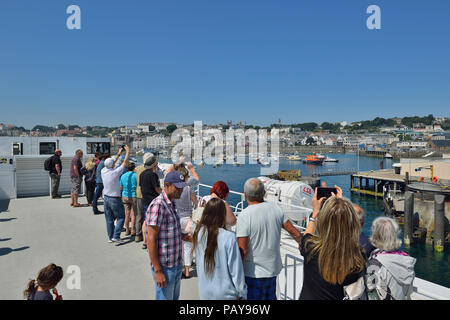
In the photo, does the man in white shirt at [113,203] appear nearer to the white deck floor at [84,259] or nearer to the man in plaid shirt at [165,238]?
the white deck floor at [84,259]

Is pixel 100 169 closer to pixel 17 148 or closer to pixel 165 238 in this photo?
pixel 165 238

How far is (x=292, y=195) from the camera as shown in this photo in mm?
9258

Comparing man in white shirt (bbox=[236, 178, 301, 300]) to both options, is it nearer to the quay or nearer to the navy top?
the navy top

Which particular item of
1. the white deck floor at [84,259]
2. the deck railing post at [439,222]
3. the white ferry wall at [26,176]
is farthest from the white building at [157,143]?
the white deck floor at [84,259]

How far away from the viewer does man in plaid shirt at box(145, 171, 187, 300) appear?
278 centimetres

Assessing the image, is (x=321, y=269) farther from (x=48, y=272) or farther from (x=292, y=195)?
(x=292, y=195)

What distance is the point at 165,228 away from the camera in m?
2.84

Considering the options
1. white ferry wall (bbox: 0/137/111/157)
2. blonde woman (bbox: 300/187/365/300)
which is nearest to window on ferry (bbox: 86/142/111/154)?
white ferry wall (bbox: 0/137/111/157)

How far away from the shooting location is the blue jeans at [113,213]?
566 cm

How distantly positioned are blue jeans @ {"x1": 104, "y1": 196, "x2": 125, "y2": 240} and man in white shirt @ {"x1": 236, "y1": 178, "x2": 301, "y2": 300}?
147 inches

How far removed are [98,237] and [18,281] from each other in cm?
194

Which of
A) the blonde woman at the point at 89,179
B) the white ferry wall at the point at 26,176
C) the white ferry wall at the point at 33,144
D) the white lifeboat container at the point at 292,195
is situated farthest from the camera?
the white ferry wall at the point at 33,144

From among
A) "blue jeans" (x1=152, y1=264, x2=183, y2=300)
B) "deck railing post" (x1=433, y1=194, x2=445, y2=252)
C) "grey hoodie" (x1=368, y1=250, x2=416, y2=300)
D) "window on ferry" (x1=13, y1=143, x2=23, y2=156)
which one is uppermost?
"window on ferry" (x1=13, y1=143, x2=23, y2=156)
